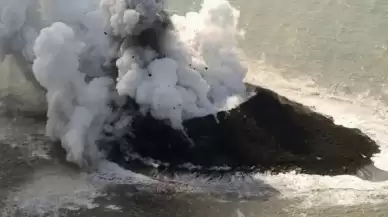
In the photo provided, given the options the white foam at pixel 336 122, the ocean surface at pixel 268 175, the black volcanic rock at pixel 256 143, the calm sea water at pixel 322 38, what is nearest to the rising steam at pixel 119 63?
the black volcanic rock at pixel 256 143

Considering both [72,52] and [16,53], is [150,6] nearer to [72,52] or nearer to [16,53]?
[72,52]

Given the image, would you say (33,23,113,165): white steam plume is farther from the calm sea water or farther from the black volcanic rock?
the calm sea water

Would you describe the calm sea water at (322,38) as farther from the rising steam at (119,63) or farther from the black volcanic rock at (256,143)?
the black volcanic rock at (256,143)

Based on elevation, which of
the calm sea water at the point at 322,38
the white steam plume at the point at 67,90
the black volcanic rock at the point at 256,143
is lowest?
the black volcanic rock at the point at 256,143

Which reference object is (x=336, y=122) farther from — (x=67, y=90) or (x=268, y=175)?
(x=67, y=90)

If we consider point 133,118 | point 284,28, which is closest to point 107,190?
point 133,118

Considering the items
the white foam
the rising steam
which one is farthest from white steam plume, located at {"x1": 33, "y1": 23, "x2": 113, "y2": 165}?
the white foam
